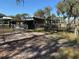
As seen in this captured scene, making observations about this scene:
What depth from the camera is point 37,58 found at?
405 inches

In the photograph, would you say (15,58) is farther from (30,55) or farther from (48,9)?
(48,9)

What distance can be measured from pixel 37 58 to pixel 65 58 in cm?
142

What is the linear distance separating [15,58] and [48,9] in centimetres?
7220

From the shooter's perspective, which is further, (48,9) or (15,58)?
(48,9)

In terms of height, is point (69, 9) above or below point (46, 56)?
above

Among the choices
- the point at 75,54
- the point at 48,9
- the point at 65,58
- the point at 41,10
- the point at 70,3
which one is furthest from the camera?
the point at 41,10

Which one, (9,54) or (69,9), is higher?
(69,9)

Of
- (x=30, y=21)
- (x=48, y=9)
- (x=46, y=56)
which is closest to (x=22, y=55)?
(x=46, y=56)

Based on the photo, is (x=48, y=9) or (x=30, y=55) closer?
(x=30, y=55)

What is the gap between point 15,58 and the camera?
10.2m

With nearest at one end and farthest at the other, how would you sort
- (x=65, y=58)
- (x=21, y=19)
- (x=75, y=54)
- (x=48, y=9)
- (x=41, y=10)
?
(x=65, y=58) < (x=75, y=54) < (x=21, y=19) < (x=48, y=9) < (x=41, y=10)

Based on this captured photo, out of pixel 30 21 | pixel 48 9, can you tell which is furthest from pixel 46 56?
pixel 48 9

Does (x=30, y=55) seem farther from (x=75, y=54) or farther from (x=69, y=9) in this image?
(x=69, y=9)

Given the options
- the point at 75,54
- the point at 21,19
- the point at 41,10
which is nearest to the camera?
the point at 75,54
